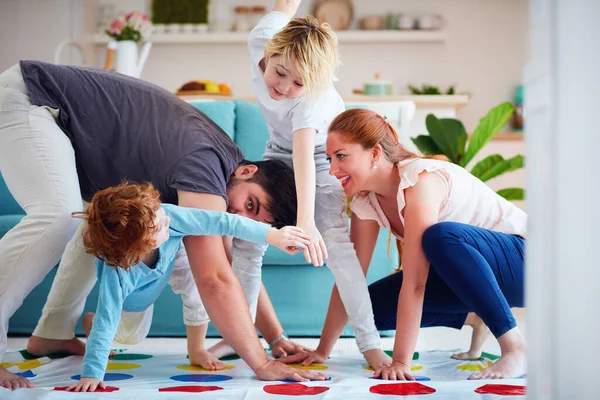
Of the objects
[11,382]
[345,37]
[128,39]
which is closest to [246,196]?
[11,382]

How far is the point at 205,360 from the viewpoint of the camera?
1.89 metres

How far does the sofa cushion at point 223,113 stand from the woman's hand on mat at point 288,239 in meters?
1.46

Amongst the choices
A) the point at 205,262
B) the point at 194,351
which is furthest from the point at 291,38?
the point at 194,351

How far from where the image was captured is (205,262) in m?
1.65

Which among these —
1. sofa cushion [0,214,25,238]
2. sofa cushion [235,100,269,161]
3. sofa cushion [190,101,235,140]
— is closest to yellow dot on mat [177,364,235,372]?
sofa cushion [0,214,25,238]

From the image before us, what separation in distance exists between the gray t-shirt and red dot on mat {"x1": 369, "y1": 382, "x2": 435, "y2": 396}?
1.87 ft

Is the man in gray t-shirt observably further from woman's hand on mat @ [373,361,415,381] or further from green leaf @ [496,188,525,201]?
green leaf @ [496,188,525,201]

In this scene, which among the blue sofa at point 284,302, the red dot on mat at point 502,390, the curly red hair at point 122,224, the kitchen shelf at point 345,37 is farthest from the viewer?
the kitchen shelf at point 345,37

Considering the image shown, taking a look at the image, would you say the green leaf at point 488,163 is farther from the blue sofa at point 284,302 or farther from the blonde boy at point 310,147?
the blonde boy at point 310,147

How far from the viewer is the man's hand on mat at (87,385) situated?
1.46m

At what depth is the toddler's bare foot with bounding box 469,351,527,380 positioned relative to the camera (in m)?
1.62

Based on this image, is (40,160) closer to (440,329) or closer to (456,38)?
(440,329)

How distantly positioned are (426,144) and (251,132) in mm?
985

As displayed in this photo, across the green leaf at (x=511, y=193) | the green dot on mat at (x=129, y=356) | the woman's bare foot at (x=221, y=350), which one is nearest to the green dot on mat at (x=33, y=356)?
the green dot on mat at (x=129, y=356)
